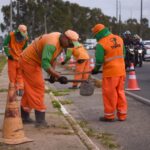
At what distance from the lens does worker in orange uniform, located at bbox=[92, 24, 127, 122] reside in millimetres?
10344

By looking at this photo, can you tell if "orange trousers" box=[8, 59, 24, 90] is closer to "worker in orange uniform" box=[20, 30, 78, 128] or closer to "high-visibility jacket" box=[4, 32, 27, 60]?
"high-visibility jacket" box=[4, 32, 27, 60]

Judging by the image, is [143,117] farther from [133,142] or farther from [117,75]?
[133,142]

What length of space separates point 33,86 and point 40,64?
0.40 metres

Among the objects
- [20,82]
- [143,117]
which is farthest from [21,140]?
[20,82]

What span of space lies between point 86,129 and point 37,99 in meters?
0.98

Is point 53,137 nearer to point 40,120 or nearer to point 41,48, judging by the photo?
point 40,120

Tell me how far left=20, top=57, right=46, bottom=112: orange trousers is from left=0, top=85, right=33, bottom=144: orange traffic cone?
95 cm

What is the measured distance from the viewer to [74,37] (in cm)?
884

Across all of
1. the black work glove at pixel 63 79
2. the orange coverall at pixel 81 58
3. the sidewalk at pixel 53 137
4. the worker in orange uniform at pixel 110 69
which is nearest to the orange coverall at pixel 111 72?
the worker in orange uniform at pixel 110 69

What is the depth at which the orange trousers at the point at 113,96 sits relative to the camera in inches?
407

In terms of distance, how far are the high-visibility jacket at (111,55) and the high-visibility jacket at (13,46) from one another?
378 centimetres

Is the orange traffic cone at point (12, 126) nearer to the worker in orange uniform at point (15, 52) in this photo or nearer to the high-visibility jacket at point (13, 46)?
the worker in orange uniform at point (15, 52)

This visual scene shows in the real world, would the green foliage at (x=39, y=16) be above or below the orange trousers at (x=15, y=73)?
above

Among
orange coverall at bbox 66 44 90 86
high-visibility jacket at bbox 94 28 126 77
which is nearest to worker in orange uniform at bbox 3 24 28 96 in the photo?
orange coverall at bbox 66 44 90 86
